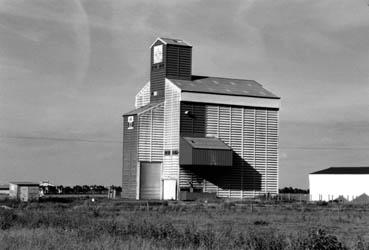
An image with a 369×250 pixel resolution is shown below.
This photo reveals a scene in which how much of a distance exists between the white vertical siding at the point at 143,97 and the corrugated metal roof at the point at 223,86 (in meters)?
6.75

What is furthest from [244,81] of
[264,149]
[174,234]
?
[174,234]

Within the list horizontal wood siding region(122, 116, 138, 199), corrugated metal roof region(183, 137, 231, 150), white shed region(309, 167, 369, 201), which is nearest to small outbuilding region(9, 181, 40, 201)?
horizontal wood siding region(122, 116, 138, 199)

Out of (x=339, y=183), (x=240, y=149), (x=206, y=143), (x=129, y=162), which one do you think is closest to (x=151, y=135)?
(x=129, y=162)

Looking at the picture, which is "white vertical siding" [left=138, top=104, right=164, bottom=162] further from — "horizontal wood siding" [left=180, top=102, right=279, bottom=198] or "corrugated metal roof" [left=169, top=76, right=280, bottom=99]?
"corrugated metal roof" [left=169, top=76, right=280, bottom=99]

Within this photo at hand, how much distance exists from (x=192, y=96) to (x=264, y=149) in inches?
529

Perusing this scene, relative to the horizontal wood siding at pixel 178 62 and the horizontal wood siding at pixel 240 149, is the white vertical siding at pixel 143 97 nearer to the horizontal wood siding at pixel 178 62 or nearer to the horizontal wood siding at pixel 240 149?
the horizontal wood siding at pixel 178 62

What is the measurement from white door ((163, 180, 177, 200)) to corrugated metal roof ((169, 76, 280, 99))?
12153mm

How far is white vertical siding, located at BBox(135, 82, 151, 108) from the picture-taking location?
100m

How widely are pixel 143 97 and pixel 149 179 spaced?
1435 cm

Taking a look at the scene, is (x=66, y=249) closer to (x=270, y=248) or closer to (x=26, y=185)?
(x=270, y=248)

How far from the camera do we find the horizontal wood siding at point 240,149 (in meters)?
91.4

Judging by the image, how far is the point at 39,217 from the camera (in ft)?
117

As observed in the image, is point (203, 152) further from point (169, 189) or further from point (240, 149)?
point (240, 149)

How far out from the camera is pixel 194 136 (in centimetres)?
9138
